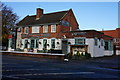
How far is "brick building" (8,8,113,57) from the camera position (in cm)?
2278

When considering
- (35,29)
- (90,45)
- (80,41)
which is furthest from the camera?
(35,29)

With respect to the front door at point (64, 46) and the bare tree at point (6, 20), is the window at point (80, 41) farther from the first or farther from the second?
the bare tree at point (6, 20)

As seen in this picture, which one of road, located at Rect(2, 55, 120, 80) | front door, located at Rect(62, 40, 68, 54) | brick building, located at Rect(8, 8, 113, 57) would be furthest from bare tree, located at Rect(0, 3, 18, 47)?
road, located at Rect(2, 55, 120, 80)

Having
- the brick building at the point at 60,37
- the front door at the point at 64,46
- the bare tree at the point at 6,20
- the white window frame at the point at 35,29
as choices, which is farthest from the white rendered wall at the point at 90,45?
the bare tree at the point at 6,20

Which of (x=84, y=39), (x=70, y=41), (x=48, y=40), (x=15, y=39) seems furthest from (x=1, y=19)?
(x=84, y=39)

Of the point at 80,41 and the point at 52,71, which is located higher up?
the point at 80,41

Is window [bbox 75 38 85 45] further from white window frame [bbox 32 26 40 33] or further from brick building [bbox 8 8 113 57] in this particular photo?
white window frame [bbox 32 26 40 33]

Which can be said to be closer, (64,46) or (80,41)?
(80,41)

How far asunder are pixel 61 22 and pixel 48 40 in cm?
483

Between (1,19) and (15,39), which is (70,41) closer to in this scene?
(15,39)

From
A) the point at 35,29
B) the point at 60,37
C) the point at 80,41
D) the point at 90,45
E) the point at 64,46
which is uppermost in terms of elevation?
the point at 35,29

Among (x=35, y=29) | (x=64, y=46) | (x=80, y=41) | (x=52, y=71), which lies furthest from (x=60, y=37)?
(x=52, y=71)

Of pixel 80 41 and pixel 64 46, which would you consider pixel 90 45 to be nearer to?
pixel 80 41

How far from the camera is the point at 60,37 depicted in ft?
87.5
